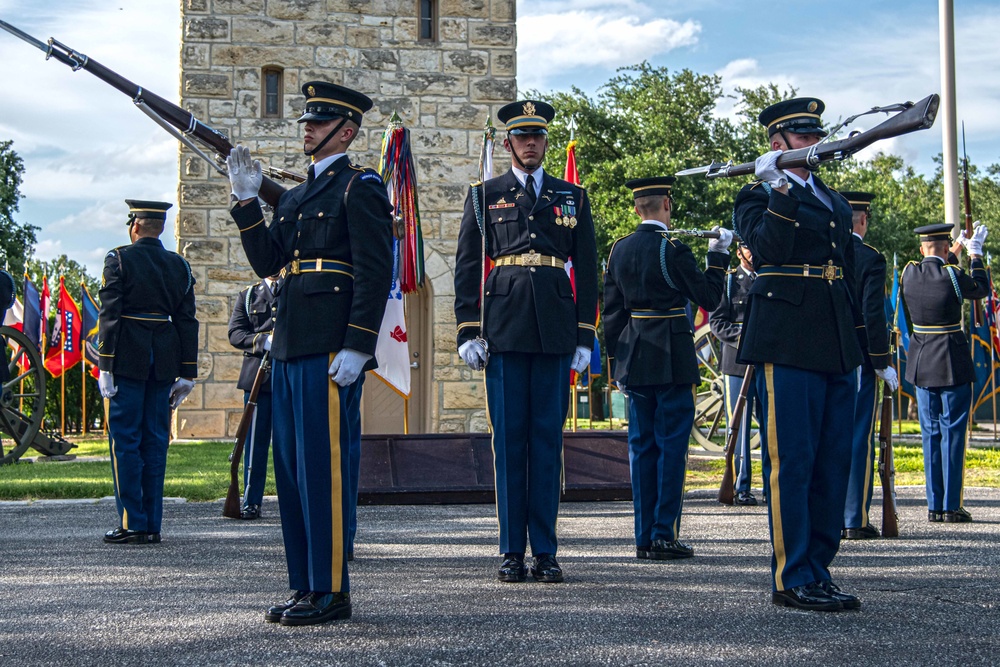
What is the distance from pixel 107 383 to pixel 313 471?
323cm

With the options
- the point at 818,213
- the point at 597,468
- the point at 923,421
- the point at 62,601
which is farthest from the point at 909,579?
the point at 597,468

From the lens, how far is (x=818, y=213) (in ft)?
17.3

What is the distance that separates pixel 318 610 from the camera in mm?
4684

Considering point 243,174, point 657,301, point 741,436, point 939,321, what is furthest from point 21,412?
point 243,174

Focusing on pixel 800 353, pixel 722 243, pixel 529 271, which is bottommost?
pixel 800 353

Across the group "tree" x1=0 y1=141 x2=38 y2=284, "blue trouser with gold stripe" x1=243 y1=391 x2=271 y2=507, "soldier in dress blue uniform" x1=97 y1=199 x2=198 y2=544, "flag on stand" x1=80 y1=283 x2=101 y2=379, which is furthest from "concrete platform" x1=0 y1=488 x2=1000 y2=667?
"tree" x1=0 y1=141 x2=38 y2=284

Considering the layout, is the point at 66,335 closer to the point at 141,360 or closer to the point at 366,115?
the point at 366,115

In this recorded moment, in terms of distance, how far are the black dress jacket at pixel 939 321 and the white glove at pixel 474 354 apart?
3955mm

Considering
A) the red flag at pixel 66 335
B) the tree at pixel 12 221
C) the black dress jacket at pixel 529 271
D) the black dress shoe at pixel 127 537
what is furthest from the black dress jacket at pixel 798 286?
the tree at pixel 12 221

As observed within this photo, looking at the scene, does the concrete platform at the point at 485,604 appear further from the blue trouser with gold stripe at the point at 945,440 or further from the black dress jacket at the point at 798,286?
the black dress jacket at the point at 798,286

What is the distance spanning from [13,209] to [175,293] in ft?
125

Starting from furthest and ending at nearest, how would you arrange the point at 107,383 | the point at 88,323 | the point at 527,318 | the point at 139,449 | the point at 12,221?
1. the point at 12,221
2. the point at 88,323
3. the point at 139,449
4. the point at 107,383
5. the point at 527,318

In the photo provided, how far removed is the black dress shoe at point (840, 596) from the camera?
4922 mm

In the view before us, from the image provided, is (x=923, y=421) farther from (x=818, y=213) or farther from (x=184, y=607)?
(x=184, y=607)
